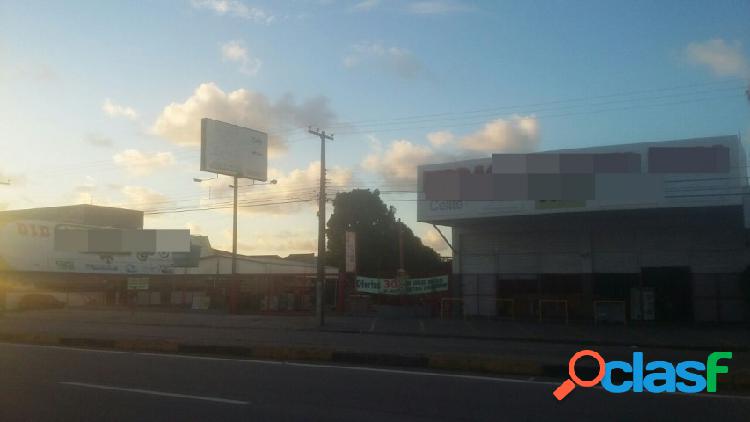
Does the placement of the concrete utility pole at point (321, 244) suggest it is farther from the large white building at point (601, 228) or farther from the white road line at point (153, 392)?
the white road line at point (153, 392)

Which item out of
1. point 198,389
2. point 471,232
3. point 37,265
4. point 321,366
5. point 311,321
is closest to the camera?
point 198,389

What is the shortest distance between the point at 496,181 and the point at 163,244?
2144 cm

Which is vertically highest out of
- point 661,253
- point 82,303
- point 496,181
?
point 496,181

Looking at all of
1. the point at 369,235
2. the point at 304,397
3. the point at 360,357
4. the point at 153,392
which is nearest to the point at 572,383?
the point at 304,397

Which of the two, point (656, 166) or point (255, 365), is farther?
point (656, 166)

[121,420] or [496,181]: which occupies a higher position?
[496,181]

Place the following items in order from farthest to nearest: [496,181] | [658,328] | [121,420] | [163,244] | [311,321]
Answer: [163,244] < [311,321] < [496,181] < [658,328] < [121,420]

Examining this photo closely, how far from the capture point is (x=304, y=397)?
10820mm

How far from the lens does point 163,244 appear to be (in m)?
41.4

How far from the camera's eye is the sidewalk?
50.6 feet

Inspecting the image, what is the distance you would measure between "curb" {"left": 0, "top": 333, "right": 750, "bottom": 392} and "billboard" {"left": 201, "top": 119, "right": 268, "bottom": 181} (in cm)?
2436

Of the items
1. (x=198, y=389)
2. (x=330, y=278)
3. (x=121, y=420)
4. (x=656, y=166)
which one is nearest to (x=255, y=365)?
(x=198, y=389)

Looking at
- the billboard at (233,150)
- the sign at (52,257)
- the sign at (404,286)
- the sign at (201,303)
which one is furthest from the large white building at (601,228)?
the sign at (52,257)

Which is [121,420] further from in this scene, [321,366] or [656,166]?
[656,166]
